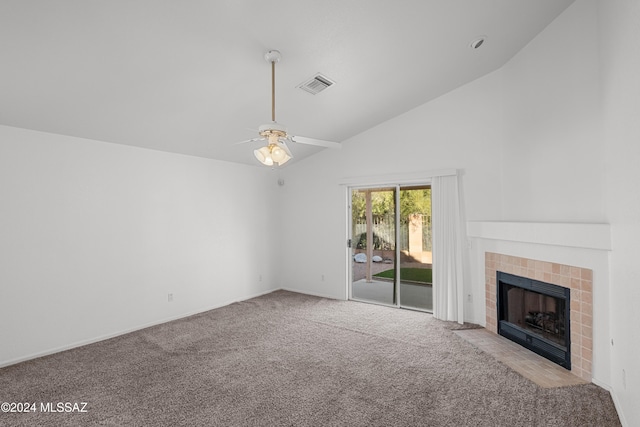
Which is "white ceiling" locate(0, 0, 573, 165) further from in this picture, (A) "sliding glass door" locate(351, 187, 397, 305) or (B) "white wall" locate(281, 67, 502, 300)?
(A) "sliding glass door" locate(351, 187, 397, 305)

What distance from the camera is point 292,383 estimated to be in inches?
111

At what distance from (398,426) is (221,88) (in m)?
3.48

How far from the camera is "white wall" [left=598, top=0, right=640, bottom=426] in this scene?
1.96m

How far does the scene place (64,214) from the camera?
3.57m

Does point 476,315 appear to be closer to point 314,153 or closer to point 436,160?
point 436,160

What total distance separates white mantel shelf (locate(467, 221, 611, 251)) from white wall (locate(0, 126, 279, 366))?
4.12m

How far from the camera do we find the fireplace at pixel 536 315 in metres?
3.13

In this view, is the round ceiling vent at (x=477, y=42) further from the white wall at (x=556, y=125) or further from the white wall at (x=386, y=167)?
the white wall at (x=386, y=167)

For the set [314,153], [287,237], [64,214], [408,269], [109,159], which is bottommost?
[408,269]

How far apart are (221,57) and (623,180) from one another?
11.0 feet

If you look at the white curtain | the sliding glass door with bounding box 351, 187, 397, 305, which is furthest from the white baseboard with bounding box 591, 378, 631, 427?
the sliding glass door with bounding box 351, 187, 397, 305

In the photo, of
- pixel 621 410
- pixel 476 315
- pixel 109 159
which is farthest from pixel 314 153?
pixel 621 410

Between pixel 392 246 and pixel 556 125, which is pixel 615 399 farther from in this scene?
pixel 392 246

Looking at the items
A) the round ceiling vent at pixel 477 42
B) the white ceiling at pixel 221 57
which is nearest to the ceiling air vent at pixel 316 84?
the white ceiling at pixel 221 57
